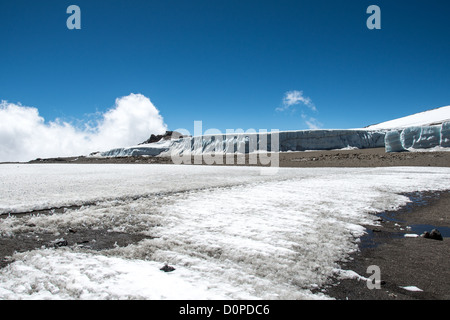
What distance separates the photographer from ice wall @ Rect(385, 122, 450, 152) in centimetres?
3312

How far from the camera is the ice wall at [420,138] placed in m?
33.1

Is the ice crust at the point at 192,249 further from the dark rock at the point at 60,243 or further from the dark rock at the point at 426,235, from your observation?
the dark rock at the point at 426,235

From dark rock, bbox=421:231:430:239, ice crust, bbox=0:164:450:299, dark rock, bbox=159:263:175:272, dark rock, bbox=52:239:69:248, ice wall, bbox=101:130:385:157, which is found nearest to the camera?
ice crust, bbox=0:164:450:299

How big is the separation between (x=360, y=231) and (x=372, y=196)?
15.1ft

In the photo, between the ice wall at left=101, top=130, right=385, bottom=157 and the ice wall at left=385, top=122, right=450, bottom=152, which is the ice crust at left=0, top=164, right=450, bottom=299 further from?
the ice wall at left=101, top=130, right=385, bottom=157

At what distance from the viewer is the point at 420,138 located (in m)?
35.2

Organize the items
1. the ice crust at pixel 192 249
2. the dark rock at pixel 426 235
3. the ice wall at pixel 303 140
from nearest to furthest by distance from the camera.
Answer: the ice crust at pixel 192 249 → the dark rock at pixel 426 235 → the ice wall at pixel 303 140

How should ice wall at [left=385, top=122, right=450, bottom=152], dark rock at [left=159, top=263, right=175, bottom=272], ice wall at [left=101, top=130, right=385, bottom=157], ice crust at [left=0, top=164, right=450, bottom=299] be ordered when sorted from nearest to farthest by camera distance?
ice crust at [left=0, top=164, right=450, bottom=299], dark rock at [left=159, top=263, right=175, bottom=272], ice wall at [left=385, top=122, right=450, bottom=152], ice wall at [left=101, top=130, right=385, bottom=157]

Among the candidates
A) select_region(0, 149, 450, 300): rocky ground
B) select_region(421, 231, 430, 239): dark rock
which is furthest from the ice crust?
select_region(421, 231, 430, 239): dark rock

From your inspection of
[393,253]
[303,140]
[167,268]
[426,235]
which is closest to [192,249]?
[167,268]

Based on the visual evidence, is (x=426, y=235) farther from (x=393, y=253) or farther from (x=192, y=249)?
(x=192, y=249)

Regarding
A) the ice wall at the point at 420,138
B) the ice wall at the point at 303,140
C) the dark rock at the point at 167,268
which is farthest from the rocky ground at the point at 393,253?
the ice wall at the point at 303,140
